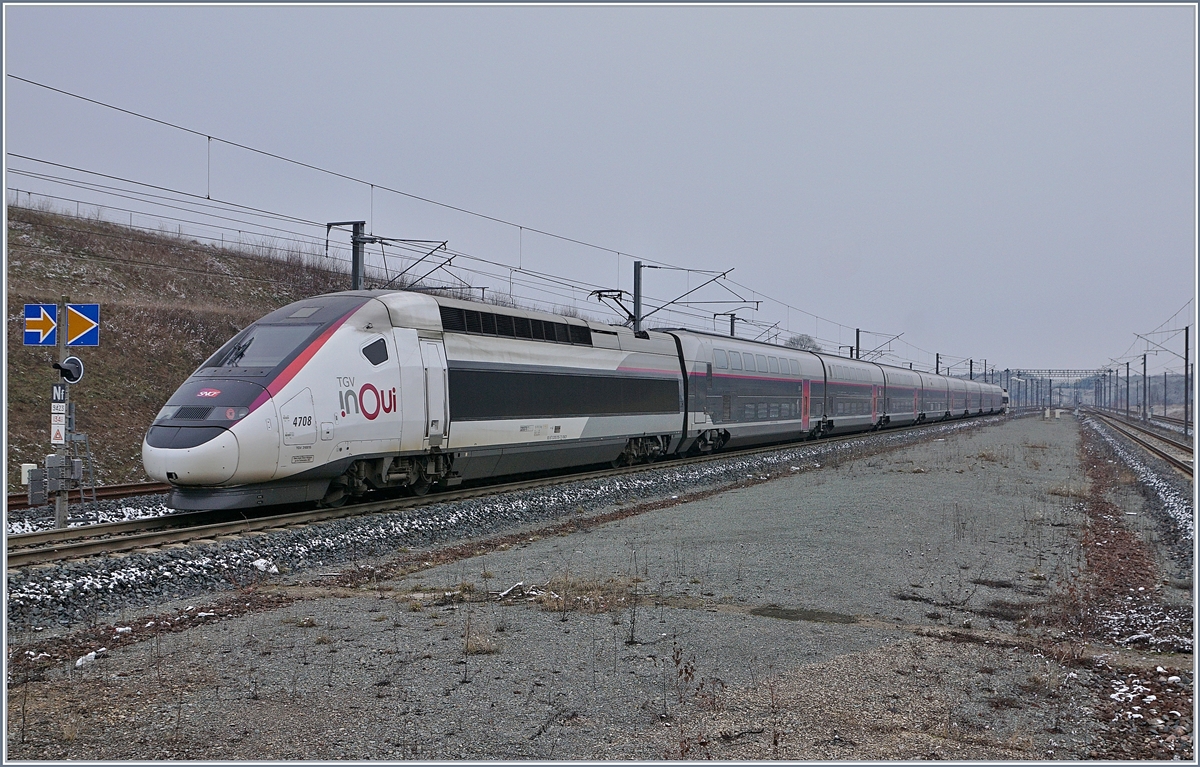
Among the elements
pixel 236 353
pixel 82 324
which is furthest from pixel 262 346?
pixel 82 324

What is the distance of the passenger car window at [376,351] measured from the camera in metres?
14.1

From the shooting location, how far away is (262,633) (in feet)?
25.6

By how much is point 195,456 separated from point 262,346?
89.4 inches

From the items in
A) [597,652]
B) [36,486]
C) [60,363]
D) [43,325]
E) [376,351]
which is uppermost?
[43,325]

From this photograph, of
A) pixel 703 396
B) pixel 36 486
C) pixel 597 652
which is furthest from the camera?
pixel 703 396

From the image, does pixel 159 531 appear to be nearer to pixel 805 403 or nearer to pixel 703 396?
pixel 703 396

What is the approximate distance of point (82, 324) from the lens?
12125 mm

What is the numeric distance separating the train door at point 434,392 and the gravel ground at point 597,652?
2.07 meters

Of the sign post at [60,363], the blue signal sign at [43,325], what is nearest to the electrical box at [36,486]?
the sign post at [60,363]

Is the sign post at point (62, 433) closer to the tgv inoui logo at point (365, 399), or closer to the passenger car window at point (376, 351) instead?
the tgv inoui logo at point (365, 399)

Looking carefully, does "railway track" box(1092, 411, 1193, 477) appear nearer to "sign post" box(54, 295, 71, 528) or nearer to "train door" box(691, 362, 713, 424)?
"train door" box(691, 362, 713, 424)

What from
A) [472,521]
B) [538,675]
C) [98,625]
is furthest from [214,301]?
[538,675]

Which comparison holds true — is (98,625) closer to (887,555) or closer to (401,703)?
(401,703)

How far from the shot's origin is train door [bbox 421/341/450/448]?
50.2 feet
